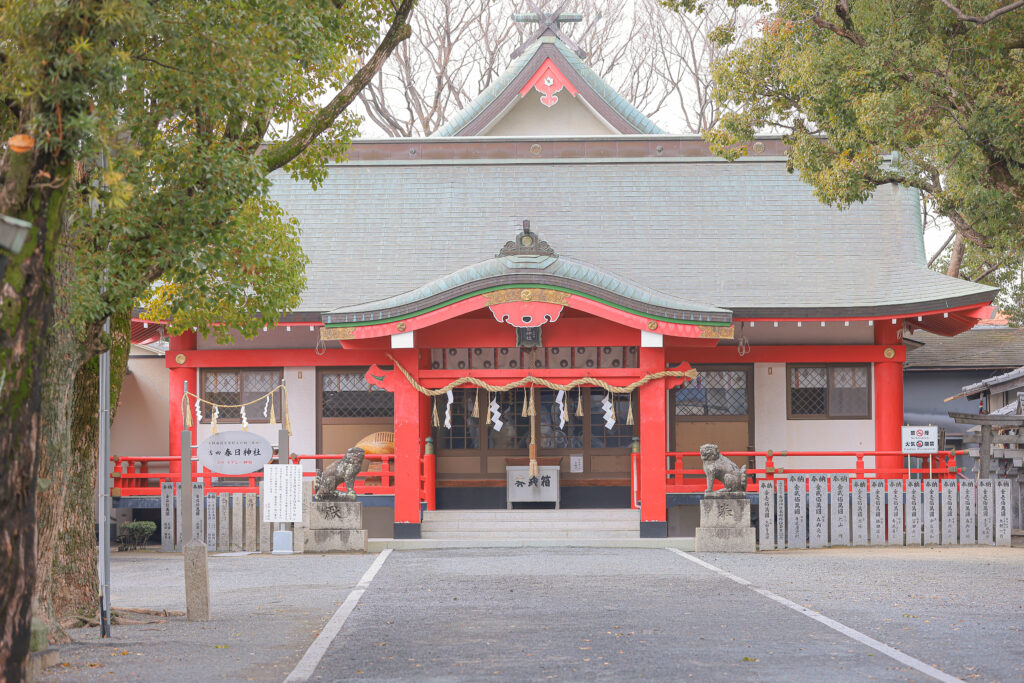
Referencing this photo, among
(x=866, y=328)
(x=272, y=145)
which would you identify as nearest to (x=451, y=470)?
(x=866, y=328)

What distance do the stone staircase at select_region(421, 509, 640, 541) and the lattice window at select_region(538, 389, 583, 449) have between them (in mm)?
1918

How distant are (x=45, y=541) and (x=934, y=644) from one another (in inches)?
279

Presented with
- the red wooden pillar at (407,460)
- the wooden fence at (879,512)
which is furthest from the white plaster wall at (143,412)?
the wooden fence at (879,512)

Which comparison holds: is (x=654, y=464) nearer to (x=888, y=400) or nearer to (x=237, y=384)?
(x=888, y=400)

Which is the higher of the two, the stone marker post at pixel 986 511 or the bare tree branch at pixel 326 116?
the bare tree branch at pixel 326 116

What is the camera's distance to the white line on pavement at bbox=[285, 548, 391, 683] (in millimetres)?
7832

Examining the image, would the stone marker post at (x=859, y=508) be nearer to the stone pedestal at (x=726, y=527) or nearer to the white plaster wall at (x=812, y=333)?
the stone pedestal at (x=726, y=527)

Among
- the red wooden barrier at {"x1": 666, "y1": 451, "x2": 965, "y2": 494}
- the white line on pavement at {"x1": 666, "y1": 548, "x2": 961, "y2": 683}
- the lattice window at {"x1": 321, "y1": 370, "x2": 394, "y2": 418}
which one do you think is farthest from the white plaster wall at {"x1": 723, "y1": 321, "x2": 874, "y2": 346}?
the white line on pavement at {"x1": 666, "y1": 548, "x2": 961, "y2": 683}

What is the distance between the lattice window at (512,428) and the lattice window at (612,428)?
1206 mm

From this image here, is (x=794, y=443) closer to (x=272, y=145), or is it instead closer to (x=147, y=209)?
(x=272, y=145)

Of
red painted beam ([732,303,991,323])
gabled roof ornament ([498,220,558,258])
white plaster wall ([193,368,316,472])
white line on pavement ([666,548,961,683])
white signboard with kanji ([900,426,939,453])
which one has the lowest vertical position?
white line on pavement ([666,548,961,683])

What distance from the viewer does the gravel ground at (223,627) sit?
814 centimetres

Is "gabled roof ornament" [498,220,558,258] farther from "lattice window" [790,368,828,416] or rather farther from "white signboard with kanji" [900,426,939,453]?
"white signboard with kanji" [900,426,939,453]

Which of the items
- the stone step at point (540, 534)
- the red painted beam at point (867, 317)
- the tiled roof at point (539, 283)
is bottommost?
the stone step at point (540, 534)
